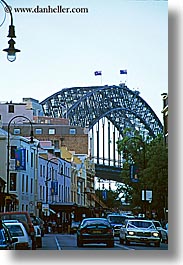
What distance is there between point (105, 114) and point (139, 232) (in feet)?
6.96

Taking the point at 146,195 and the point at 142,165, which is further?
the point at 142,165

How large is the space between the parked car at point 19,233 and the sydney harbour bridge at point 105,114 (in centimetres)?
173

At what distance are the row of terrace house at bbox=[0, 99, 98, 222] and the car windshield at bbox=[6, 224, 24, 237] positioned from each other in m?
0.38

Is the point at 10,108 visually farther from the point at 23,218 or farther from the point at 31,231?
the point at 31,231

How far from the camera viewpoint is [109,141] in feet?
51.3

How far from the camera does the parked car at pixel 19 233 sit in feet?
45.8

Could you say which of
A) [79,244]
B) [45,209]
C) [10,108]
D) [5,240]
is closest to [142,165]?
[45,209]

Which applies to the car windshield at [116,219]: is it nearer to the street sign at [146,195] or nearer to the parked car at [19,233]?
the street sign at [146,195]

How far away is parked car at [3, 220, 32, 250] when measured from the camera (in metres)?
14.0

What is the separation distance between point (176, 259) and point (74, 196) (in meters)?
2.61

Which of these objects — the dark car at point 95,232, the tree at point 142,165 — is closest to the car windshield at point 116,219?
the dark car at point 95,232

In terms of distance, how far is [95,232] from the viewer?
1490 cm

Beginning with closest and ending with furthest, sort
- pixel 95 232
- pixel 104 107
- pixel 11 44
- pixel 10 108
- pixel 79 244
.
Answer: pixel 79 244 < pixel 11 44 < pixel 10 108 < pixel 95 232 < pixel 104 107

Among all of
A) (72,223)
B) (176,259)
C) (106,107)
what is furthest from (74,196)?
(176,259)
